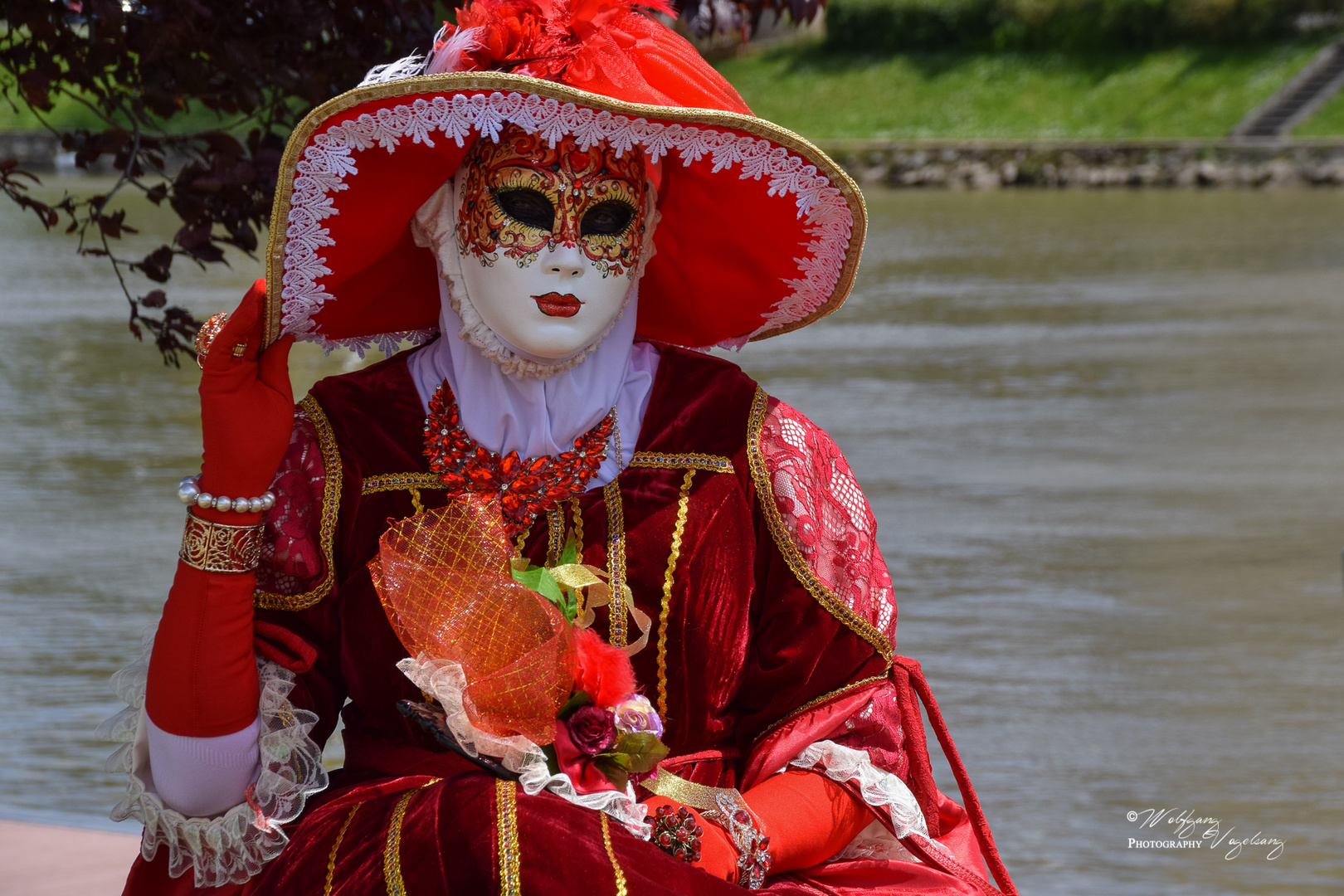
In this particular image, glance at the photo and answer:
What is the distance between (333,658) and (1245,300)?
1145 centimetres

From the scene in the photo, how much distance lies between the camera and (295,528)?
2219mm

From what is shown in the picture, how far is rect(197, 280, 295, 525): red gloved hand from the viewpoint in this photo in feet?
6.65

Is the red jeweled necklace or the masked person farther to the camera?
the red jeweled necklace

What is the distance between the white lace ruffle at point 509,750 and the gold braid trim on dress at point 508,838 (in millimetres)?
31

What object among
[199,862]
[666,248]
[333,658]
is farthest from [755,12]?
[199,862]

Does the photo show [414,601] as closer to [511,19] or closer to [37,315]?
[511,19]

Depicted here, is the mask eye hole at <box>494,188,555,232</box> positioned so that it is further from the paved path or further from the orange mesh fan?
the paved path

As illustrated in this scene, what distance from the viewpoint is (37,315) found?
12672mm

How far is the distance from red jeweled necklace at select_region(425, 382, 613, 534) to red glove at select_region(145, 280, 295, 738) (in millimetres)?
287

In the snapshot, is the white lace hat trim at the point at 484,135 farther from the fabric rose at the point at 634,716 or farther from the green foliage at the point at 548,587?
the fabric rose at the point at 634,716

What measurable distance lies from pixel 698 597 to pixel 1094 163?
23471 mm

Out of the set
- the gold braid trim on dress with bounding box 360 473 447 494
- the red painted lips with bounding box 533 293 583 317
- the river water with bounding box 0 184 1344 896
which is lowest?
the river water with bounding box 0 184 1344 896

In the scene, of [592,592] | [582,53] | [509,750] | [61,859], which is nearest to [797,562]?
[592,592]
